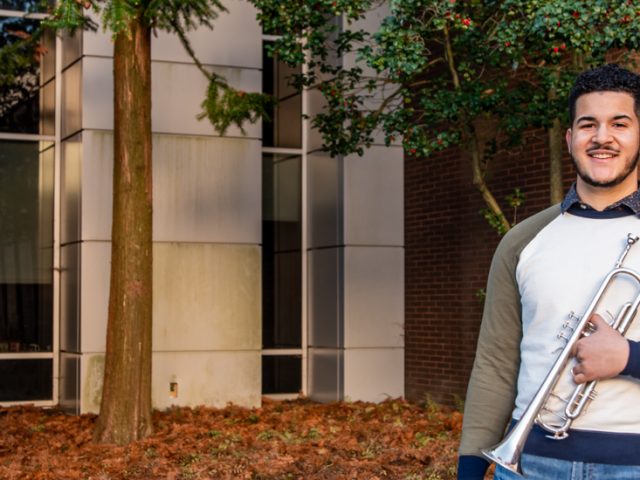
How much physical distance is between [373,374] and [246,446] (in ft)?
14.2

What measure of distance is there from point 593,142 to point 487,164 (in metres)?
9.79

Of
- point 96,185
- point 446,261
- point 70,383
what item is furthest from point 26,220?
point 446,261

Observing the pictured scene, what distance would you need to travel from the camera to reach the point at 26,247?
45.3 feet

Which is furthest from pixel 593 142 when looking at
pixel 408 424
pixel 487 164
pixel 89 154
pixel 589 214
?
pixel 89 154

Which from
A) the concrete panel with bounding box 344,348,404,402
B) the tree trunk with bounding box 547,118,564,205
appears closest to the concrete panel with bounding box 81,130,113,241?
the concrete panel with bounding box 344,348,404,402

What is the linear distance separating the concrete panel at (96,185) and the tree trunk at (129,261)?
2737 mm

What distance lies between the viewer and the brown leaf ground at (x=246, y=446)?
859 cm

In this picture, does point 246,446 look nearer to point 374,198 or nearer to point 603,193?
point 374,198

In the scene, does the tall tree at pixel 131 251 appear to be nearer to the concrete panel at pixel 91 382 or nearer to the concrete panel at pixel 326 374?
the concrete panel at pixel 91 382

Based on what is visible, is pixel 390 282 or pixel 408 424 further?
pixel 390 282

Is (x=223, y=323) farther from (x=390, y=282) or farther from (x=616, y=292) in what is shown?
(x=616, y=292)

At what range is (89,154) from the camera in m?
13.0

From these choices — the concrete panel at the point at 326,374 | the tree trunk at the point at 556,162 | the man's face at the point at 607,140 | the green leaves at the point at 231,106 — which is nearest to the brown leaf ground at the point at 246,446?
the concrete panel at the point at 326,374

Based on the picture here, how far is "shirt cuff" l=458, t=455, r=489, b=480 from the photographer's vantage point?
302 cm
